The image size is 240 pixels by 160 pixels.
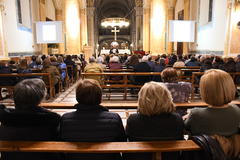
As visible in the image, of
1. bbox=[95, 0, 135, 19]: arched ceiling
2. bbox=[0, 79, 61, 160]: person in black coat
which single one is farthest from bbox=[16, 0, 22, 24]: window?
bbox=[95, 0, 135, 19]: arched ceiling

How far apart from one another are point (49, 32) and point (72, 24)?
5.93ft

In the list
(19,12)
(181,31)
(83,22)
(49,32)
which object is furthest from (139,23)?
(19,12)

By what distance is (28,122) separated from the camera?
1.75m

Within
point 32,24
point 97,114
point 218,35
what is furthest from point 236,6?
point 32,24

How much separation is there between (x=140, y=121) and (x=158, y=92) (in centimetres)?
27

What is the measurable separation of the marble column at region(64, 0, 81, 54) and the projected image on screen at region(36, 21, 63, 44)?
5.31ft

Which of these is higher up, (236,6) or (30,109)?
(236,6)

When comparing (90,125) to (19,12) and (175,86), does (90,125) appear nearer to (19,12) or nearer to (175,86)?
(175,86)

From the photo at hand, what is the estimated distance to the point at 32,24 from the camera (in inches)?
472

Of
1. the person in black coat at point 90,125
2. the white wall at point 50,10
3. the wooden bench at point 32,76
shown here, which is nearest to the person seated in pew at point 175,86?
the person in black coat at point 90,125

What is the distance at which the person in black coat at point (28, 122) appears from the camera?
1741 millimetres

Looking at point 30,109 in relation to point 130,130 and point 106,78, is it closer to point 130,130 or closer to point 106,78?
point 130,130

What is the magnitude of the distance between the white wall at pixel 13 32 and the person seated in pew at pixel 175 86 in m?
8.02

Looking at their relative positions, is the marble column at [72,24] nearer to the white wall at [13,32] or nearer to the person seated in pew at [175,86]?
the white wall at [13,32]
